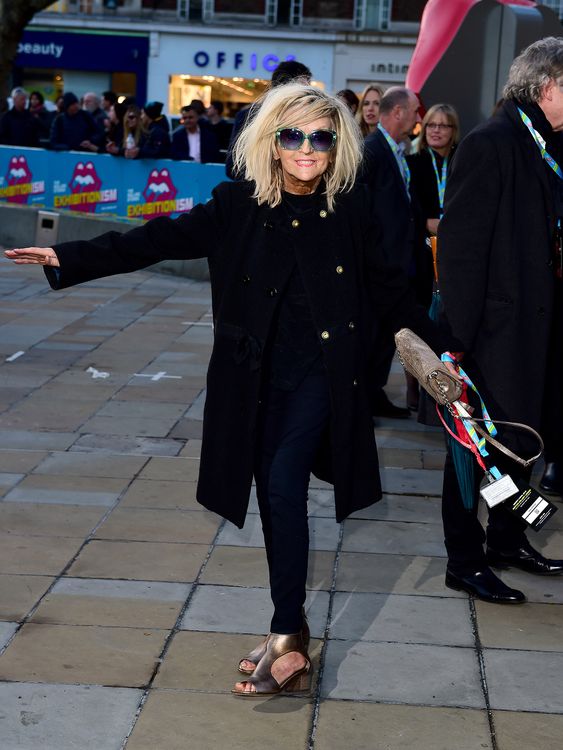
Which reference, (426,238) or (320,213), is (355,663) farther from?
(426,238)

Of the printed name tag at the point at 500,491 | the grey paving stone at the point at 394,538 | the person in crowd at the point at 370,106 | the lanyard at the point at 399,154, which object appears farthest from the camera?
the person in crowd at the point at 370,106

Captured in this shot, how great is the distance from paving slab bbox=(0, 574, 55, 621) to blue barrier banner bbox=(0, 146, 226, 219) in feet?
31.2

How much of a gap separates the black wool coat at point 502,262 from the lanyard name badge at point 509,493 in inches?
21.5

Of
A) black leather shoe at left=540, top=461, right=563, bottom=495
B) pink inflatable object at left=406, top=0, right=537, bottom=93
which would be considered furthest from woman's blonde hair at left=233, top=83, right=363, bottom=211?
pink inflatable object at left=406, top=0, right=537, bottom=93

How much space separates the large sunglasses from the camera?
383cm

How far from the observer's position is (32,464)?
6633 mm

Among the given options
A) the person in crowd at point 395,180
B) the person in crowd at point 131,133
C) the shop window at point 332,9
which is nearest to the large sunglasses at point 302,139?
the person in crowd at point 395,180

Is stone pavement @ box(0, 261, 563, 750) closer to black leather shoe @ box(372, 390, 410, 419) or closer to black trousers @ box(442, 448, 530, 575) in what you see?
black trousers @ box(442, 448, 530, 575)

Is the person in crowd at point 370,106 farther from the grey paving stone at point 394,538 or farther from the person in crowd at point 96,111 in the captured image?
the person in crowd at point 96,111

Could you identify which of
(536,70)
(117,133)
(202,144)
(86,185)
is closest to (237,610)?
(536,70)

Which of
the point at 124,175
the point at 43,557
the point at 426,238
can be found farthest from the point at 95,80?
the point at 43,557

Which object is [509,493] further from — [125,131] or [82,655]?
[125,131]

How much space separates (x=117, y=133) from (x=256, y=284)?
521 inches

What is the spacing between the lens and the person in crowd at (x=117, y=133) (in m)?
16.0
